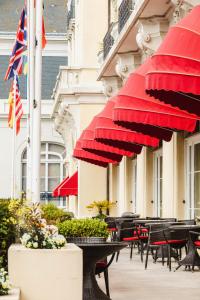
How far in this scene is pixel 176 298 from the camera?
13.6 meters

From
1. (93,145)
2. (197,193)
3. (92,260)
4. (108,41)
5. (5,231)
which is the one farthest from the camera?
(108,41)

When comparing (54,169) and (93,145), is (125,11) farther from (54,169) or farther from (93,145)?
(54,169)

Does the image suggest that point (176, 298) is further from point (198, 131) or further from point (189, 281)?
point (198, 131)

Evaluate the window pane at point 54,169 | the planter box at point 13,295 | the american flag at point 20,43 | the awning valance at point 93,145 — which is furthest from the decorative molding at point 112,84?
the window pane at point 54,169

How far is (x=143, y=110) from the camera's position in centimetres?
1888

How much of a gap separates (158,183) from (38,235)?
18082mm

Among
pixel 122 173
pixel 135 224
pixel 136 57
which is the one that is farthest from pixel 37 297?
pixel 122 173

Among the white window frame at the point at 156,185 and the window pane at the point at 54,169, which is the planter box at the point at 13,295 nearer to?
the white window frame at the point at 156,185

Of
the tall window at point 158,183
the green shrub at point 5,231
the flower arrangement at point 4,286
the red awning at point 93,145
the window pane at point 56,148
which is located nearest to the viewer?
the flower arrangement at point 4,286

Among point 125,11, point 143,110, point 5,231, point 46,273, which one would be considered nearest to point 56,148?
point 125,11

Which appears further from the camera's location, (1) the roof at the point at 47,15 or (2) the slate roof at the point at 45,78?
(1) the roof at the point at 47,15

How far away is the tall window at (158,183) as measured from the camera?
2862 centimetres

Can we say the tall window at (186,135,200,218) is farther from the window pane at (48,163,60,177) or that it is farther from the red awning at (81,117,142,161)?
the window pane at (48,163,60,177)

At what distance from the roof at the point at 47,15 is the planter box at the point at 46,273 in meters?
51.4
